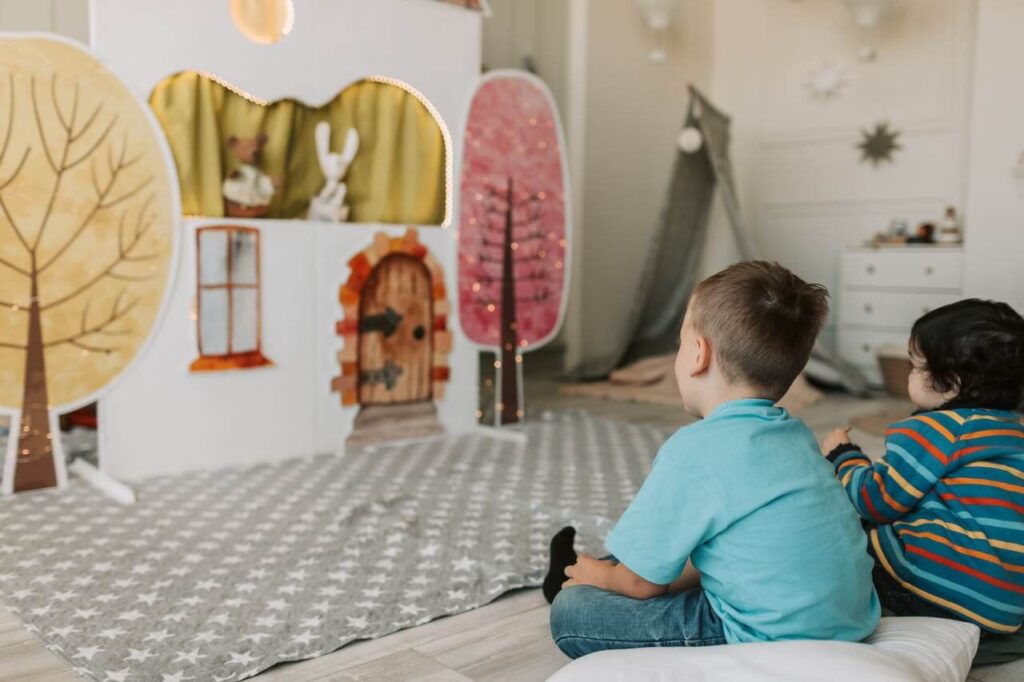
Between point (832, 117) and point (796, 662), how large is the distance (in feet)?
14.8

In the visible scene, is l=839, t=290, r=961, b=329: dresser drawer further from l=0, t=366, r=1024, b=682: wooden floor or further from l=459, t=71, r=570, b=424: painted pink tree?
l=0, t=366, r=1024, b=682: wooden floor

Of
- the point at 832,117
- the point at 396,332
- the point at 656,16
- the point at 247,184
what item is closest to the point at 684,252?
the point at 832,117

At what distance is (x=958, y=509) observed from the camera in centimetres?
147

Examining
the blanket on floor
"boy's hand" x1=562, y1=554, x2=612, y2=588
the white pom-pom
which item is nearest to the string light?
the blanket on floor

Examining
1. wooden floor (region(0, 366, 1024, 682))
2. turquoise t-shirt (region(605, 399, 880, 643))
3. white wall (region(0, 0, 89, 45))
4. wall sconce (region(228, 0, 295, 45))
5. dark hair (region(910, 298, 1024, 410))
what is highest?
white wall (region(0, 0, 89, 45))

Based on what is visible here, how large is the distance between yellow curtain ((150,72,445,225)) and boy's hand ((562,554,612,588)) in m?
1.88

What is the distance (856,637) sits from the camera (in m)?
1.29

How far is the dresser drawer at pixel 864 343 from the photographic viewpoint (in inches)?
183

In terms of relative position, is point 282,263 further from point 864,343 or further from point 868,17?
point 868,17

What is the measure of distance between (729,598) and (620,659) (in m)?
0.17

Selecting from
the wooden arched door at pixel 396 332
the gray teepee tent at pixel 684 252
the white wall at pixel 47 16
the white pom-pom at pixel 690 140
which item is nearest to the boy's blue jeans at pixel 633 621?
the wooden arched door at pixel 396 332

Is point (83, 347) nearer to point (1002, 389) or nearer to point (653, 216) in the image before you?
point (1002, 389)

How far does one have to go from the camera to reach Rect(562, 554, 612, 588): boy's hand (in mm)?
1396

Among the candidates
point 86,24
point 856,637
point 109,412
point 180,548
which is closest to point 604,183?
point 86,24
